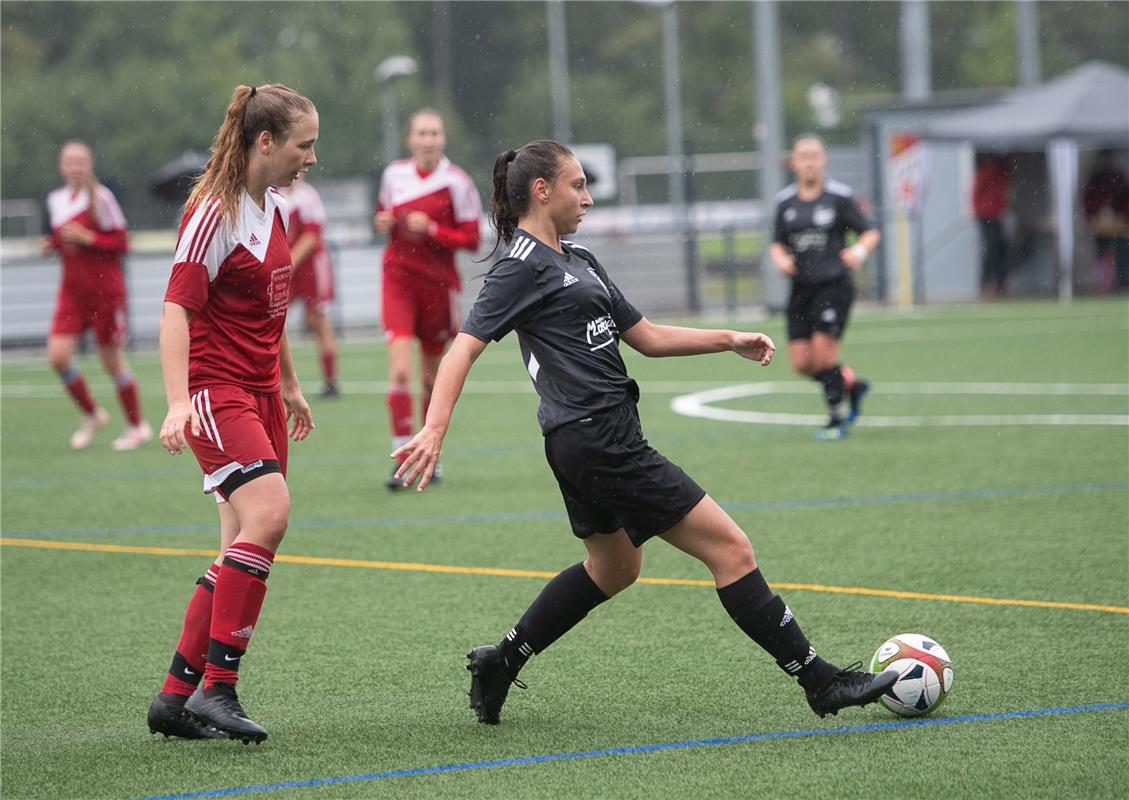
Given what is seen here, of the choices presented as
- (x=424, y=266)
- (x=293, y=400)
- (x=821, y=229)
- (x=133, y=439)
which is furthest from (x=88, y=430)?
(x=293, y=400)

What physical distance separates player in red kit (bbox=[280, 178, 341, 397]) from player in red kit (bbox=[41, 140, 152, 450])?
7.62ft

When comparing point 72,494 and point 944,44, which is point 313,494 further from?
point 944,44

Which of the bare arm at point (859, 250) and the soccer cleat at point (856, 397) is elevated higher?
the bare arm at point (859, 250)

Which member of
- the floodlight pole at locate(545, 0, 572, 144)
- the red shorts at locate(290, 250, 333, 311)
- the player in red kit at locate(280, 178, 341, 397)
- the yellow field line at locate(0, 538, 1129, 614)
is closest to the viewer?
the yellow field line at locate(0, 538, 1129, 614)

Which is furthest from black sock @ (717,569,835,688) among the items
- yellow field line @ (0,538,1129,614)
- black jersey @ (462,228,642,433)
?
yellow field line @ (0,538,1129,614)

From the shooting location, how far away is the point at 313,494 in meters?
10.0

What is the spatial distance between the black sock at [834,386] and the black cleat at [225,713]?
7287mm

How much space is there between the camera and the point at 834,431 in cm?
1156

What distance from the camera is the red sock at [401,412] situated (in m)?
10.2

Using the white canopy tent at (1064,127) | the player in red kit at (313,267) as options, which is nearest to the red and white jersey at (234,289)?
the player in red kit at (313,267)

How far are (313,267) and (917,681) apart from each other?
12122mm

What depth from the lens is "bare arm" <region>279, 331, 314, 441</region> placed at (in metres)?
5.35

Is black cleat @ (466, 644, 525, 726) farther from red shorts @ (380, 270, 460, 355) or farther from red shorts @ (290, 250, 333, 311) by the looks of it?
red shorts @ (290, 250, 333, 311)

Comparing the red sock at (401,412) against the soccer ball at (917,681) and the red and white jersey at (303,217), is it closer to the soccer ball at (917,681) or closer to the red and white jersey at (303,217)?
the red and white jersey at (303,217)
